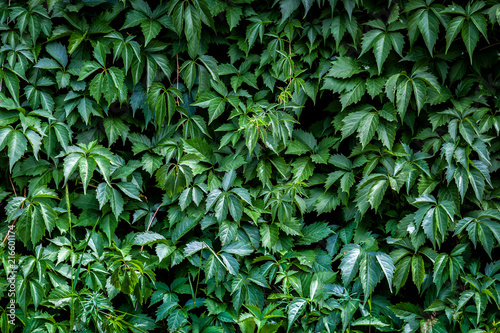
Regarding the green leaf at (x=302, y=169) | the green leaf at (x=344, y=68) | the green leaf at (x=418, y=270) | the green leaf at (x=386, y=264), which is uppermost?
the green leaf at (x=344, y=68)

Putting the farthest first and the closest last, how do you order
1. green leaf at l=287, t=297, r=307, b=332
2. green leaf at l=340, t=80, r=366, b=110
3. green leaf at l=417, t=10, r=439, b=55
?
green leaf at l=340, t=80, r=366, b=110 → green leaf at l=417, t=10, r=439, b=55 → green leaf at l=287, t=297, r=307, b=332

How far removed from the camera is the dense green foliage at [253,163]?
1919 mm

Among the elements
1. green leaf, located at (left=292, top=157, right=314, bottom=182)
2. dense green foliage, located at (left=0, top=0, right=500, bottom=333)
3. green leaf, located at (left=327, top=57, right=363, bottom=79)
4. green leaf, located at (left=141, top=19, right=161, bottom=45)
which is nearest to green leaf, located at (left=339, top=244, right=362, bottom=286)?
dense green foliage, located at (left=0, top=0, right=500, bottom=333)

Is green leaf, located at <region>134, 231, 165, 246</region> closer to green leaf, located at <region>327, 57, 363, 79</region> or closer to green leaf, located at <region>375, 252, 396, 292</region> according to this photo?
green leaf, located at <region>375, 252, 396, 292</region>

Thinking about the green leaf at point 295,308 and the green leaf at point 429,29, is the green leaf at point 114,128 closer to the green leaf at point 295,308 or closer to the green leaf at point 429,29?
the green leaf at point 295,308

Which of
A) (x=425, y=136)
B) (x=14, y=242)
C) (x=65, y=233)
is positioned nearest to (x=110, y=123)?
(x=65, y=233)

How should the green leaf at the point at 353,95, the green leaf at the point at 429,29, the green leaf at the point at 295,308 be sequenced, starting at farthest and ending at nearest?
the green leaf at the point at 353,95 < the green leaf at the point at 429,29 < the green leaf at the point at 295,308

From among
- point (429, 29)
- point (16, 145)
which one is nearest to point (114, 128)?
point (16, 145)

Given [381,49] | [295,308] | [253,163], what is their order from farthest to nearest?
[253,163] < [381,49] < [295,308]

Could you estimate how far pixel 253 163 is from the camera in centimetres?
211

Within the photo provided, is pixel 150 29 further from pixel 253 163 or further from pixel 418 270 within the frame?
pixel 418 270

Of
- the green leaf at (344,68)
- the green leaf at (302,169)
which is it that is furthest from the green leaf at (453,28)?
the green leaf at (302,169)

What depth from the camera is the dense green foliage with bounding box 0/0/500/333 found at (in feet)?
6.30

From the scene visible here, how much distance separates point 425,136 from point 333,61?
606mm
